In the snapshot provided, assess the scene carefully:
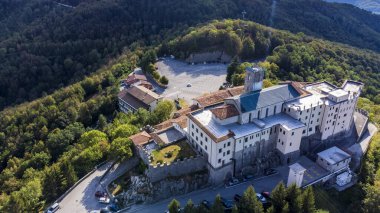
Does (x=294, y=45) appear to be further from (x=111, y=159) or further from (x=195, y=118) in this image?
(x=111, y=159)

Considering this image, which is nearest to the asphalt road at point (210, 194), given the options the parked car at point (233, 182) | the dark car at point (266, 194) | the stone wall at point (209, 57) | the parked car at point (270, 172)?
the parked car at point (233, 182)

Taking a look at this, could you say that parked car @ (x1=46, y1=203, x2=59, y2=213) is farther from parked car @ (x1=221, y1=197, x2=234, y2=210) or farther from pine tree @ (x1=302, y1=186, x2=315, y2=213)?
pine tree @ (x1=302, y1=186, x2=315, y2=213)

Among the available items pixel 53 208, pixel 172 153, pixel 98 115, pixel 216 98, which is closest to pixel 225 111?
pixel 216 98

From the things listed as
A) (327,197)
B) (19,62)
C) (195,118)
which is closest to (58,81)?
(19,62)

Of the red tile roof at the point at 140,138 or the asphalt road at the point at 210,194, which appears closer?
the asphalt road at the point at 210,194

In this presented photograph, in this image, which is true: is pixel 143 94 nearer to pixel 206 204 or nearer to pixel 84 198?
pixel 84 198

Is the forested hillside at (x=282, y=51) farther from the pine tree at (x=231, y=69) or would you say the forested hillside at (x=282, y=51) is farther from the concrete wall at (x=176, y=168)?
the concrete wall at (x=176, y=168)
